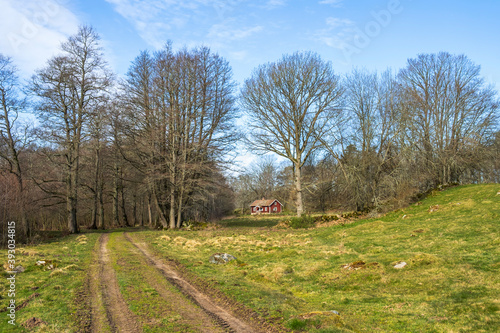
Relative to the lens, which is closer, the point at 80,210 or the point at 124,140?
the point at 124,140

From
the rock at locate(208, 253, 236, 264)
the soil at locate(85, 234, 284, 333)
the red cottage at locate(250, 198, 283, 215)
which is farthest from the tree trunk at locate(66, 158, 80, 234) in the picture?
the red cottage at locate(250, 198, 283, 215)

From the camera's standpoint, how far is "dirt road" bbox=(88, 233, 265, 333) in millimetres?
6145

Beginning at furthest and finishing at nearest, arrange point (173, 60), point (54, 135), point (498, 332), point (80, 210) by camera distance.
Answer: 1. point (80, 210)
2. point (173, 60)
3. point (54, 135)
4. point (498, 332)

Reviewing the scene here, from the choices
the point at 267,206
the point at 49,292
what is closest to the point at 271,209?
the point at 267,206

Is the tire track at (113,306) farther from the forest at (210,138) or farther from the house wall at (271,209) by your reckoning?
the house wall at (271,209)

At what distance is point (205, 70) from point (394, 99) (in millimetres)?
17806

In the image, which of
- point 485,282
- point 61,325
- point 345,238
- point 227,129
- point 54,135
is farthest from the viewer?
point 227,129

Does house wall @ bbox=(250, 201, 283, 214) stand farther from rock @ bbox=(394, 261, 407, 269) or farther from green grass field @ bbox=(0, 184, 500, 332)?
rock @ bbox=(394, 261, 407, 269)

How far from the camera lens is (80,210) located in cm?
3716

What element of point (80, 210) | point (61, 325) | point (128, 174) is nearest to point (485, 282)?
point (61, 325)

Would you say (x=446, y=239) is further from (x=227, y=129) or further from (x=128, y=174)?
(x=128, y=174)

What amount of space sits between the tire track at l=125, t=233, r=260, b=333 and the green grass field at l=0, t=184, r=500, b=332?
59 centimetres

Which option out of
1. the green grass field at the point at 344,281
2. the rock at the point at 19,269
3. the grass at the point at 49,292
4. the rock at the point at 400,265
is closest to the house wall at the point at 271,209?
the green grass field at the point at 344,281

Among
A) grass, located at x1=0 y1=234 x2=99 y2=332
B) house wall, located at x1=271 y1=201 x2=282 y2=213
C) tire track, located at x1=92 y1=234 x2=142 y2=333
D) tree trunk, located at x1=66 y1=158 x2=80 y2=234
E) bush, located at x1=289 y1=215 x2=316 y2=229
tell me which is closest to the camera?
tire track, located at x1=92 y1=234 x2=142 y2=333
